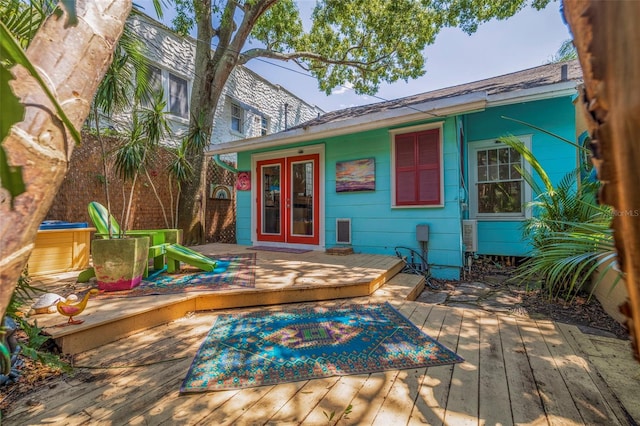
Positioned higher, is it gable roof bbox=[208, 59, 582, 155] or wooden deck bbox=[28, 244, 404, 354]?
gable roof bbox=[208, 59, 582, 155]

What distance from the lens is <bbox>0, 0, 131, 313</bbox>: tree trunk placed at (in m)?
0.38

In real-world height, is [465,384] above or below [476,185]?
below

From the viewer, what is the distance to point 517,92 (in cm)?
444

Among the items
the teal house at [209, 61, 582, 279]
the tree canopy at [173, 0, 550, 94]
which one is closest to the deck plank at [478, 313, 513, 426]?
the teal house at [209, 61, 582, 279]

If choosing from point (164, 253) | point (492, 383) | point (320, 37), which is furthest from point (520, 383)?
point (320, 37)

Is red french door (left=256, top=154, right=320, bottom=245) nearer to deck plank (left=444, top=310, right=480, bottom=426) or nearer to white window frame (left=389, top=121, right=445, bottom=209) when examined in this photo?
white window frame (left=389, top=121, right=445, bottom=209)

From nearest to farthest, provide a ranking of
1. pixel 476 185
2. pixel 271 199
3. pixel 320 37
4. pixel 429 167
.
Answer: pixel 429 167, pixel 476 185, pixel 271 199, pixel 320 37

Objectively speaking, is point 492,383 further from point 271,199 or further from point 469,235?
point 271,199

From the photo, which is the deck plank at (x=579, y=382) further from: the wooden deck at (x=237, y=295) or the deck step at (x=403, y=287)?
the wooden deck at (x=237, y=295)

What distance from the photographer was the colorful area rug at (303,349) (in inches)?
66.4

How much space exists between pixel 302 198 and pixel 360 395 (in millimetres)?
4607

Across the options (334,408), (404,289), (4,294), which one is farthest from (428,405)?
(404,289)

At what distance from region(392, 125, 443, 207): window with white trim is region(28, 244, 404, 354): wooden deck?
1096 millimetres

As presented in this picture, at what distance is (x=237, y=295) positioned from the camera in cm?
288
